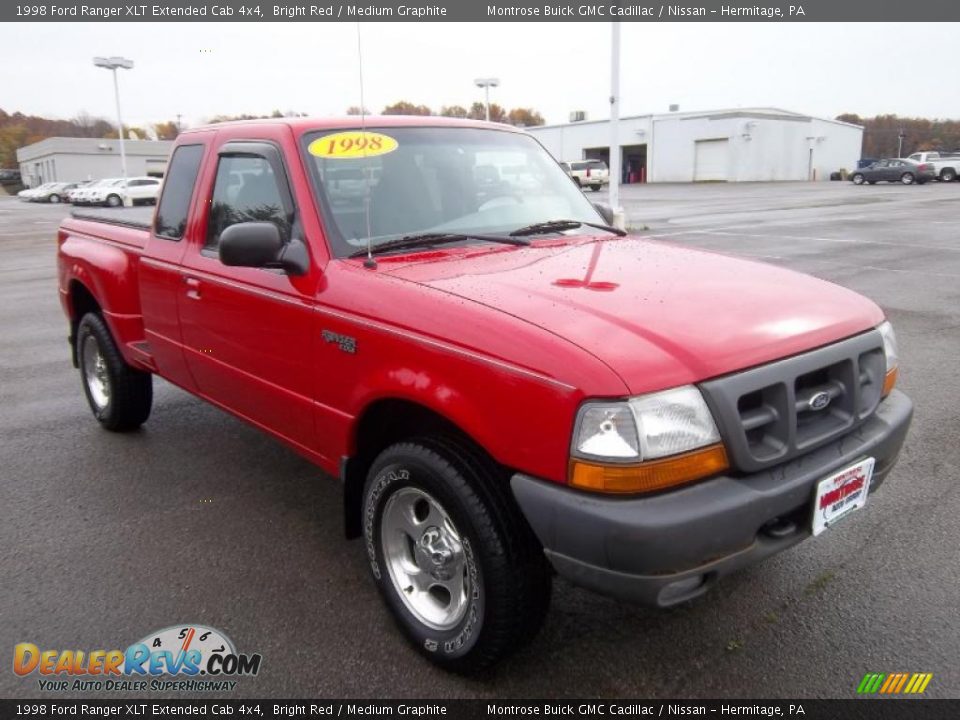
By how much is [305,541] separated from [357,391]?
117cm

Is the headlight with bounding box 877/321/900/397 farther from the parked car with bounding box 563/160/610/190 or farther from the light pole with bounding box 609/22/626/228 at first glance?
the parked car with bounding box 563/160/610/190

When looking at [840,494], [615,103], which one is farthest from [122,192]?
[840,494]

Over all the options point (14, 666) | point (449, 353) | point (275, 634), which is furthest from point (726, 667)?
point (14, 666)

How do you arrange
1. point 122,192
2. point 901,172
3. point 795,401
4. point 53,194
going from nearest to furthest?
point 795,401, point 122,192, point 901,172, point 53,194

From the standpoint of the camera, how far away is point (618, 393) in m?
2.11

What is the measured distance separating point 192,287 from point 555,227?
1.85 meters

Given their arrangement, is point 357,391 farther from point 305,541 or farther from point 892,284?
point 892,284

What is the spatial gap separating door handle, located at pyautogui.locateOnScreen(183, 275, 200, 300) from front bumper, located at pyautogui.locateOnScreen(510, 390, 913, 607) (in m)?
2.25

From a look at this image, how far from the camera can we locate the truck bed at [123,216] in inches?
195

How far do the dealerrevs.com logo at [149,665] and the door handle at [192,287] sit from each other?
1.65 meters

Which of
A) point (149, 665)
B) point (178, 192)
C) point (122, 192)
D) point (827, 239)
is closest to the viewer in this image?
point (149, 665)

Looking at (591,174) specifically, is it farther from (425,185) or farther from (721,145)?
(425,185)

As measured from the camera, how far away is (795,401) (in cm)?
239

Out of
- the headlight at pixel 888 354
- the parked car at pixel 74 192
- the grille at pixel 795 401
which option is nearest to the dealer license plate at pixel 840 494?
the grille at pixel 795 401
